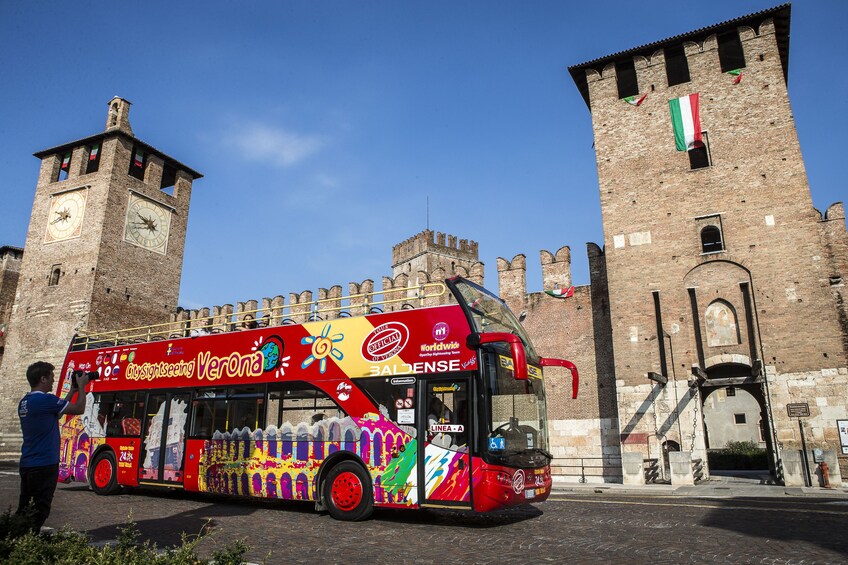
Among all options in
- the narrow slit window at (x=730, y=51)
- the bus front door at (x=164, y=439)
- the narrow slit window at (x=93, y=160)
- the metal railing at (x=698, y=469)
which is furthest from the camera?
the narrow slit window at (x=93, y=160)

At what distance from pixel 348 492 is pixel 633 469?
10.8m

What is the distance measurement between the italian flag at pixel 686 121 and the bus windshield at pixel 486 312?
13149mm

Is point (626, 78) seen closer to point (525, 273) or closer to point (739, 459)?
point (525, 273)

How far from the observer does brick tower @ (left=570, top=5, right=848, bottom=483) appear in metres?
15.9

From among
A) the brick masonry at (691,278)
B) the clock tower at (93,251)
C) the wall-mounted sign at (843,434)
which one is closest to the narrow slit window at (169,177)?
the clock tower at (93,251)

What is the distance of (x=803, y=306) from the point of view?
16.1 m

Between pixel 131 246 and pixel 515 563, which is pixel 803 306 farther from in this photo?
pixel 131 246

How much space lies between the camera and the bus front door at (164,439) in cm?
1044

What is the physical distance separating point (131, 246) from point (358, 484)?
24190mm

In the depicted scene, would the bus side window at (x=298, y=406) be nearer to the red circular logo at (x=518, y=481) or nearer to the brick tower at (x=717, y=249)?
the red circular logo at (x=518, y=481)

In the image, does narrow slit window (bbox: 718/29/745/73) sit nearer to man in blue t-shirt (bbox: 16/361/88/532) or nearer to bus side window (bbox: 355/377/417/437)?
bus side window (bbox: 355/377/417/437)

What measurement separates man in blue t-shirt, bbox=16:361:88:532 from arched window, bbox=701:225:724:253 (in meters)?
17.7

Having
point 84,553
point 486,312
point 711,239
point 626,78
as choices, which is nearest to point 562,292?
point 711,239

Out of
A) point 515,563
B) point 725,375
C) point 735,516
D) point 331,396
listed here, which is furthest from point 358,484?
point 725,375
